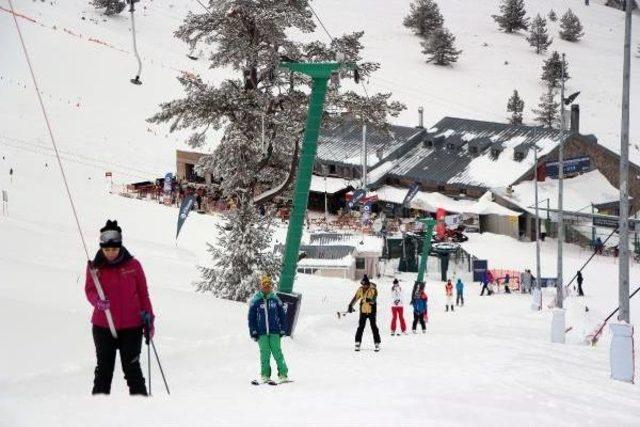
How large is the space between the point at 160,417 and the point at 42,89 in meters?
68.2

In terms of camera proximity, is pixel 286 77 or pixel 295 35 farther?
pixel 295 35

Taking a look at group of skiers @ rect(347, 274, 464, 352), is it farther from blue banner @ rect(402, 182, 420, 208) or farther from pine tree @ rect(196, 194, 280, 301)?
blue banner @ rect(402, 182, 420, 208)

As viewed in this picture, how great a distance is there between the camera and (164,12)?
4222 inches

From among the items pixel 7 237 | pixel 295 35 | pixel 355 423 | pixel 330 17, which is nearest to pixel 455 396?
pixel 355 423

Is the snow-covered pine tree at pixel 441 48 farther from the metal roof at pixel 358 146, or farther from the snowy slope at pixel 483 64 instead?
the metal roof at pixel 358 146

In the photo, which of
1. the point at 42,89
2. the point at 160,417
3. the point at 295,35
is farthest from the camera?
the point at 295,35

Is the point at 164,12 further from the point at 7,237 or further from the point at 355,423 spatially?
the point at 355,423

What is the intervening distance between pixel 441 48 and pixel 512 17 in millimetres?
22478

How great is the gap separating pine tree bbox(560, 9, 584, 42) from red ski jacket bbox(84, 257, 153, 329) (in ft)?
394

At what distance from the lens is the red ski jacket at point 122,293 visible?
7.63m

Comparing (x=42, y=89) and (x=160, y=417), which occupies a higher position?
(x=42, y=89)

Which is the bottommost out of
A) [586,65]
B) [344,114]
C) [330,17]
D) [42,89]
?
[344,114]

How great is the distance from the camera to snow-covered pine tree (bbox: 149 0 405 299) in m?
19.5

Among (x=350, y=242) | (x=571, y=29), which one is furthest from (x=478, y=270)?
(x=571, y=29)
